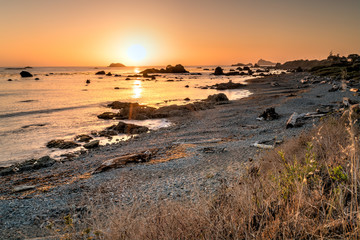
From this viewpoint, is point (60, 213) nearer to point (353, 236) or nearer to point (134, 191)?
point (134, 191)

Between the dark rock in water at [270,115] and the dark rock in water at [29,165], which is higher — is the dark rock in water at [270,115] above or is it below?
above

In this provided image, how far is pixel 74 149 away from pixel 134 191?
882 cm

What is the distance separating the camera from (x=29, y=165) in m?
11.6

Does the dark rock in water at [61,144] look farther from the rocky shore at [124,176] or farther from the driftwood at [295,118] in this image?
the driftwood at [295,118]

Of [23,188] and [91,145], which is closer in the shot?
[23,188]

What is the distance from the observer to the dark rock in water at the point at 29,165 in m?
11.0

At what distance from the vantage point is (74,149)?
575 inches

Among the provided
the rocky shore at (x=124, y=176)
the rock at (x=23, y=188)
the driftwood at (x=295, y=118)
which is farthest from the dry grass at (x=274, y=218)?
the driftwood at (x=295, y=118)

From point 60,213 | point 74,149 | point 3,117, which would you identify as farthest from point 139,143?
point 3,117

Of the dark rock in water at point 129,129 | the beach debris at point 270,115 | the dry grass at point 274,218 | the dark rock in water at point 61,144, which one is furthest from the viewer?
the dark rock in water at point 129,129

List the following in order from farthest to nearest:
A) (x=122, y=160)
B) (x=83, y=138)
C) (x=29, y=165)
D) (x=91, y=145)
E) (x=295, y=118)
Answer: (x=83, y=138), (x=91, y=145), (x=295, y=118), (x=29, y=165), (x=122, y=160)

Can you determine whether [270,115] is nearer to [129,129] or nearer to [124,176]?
[129,129]

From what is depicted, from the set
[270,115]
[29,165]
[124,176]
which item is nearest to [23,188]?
[29,165]

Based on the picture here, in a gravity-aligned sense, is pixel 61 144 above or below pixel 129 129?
below
